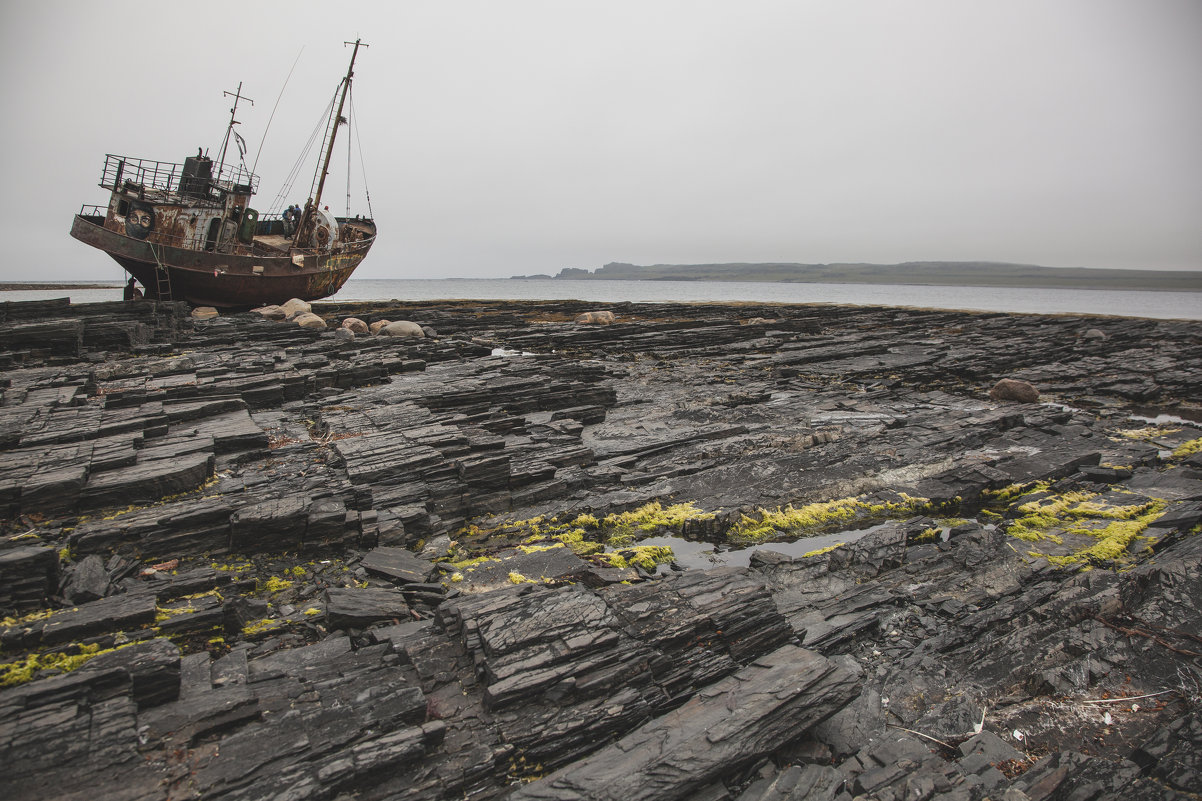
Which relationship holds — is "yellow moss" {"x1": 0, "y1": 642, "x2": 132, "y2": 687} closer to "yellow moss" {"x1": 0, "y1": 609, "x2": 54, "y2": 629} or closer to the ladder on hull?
"yellow moss" {"x1": 0, "y1": 609, "x2": 54, "y2": 629}

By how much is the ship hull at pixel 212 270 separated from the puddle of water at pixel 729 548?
39439mm

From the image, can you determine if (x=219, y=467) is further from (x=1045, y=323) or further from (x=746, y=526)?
(x=1045, y=323)

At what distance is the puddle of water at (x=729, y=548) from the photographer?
31.9 ft

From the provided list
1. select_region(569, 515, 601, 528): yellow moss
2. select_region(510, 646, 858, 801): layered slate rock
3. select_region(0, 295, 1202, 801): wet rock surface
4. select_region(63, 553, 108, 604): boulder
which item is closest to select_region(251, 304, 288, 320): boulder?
select_region(0, 295, 1202, 801): wet rock surface

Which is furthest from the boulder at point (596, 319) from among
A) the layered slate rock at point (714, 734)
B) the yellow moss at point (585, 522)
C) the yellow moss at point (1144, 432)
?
the layered slate rock at point (714, 734)

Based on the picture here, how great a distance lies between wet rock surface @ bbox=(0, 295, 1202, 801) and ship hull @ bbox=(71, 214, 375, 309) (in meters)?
24.1

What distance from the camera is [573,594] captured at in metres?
6.47

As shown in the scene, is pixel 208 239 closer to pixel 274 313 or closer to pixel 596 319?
pixel 274 313

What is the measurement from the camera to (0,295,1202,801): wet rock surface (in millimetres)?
4805

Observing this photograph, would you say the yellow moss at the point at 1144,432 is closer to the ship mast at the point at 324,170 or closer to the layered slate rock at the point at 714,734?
the layered slate rock at the point at 714,734

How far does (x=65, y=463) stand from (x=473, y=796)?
9.65 meters

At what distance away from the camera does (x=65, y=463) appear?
31.3 feet

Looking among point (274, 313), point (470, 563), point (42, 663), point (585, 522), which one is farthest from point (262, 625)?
point (274, 313)

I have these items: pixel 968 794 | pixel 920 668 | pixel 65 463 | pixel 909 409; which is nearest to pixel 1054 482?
pixel 909 409
